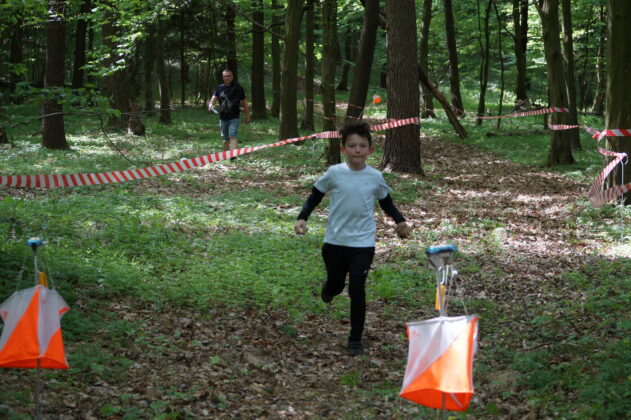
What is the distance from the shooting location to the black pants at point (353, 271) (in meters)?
5.62

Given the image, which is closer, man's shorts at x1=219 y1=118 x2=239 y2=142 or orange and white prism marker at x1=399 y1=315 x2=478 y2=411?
orange and white prism marker at x1=399 y1=315 x2=478 y2=411

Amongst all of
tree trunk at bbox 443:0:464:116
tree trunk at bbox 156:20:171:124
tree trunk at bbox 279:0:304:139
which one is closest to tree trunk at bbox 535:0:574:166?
tree trunk at bbox 279:0:304:139

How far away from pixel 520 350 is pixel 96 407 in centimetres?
370

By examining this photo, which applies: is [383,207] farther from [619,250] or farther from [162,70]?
[162,70]

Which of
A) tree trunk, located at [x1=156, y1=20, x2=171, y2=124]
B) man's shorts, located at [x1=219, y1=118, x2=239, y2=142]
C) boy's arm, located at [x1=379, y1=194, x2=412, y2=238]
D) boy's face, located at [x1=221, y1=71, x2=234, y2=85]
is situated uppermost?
tree trunk, located at [x1=156, y1=20, x2=171, y2=124]

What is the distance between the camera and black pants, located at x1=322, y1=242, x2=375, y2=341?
5.62 meters

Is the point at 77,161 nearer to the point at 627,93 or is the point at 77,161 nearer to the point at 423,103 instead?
the point at 627,93

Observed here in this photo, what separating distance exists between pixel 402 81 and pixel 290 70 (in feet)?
19.2

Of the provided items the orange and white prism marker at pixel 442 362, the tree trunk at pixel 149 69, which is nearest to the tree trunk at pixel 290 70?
the tree trunk at pixel 149 69

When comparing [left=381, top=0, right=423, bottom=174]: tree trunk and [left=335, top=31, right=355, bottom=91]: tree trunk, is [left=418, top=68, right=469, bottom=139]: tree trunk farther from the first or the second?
[left=335, top=31, right=355, bottom=91]: tree trunk

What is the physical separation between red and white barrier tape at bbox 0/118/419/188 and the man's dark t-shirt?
2.76 metres

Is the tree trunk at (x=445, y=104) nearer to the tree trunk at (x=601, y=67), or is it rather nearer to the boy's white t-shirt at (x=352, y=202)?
the tree trunk at (x=601, y=67)

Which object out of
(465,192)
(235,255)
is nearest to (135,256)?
(235,255)

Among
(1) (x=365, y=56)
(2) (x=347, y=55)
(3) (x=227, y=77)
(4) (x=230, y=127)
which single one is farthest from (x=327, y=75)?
(2) (x=347, y=55)
